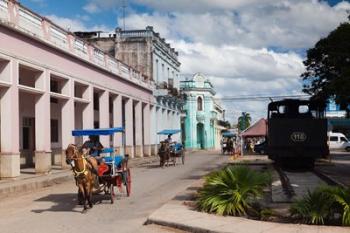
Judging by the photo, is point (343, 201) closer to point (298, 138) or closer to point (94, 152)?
point (94, 152)

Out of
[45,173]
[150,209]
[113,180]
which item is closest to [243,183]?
[150,209]

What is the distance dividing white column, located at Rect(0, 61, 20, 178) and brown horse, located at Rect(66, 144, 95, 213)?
8.74 m

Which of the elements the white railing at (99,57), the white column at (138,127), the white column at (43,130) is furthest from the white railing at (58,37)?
the white column at (138,127)

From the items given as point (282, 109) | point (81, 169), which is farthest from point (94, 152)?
point (282, 109)

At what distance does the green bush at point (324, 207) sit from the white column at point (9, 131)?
45.6ft

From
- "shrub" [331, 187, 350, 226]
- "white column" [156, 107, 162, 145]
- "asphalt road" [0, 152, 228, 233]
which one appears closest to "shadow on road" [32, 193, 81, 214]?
"asphalt road" [0, 152, 228, 233]

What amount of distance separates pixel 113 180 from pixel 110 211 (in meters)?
1.86

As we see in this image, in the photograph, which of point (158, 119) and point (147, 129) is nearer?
point (147, 129)

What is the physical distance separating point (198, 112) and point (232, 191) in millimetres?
69342

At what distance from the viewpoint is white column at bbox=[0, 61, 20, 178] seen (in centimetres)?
2186

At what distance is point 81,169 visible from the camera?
13531 millimetres

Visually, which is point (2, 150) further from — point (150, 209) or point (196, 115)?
point (196, 115)

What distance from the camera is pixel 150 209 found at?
46.2 ft

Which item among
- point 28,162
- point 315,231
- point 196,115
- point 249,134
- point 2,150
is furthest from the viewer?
point 196,115
